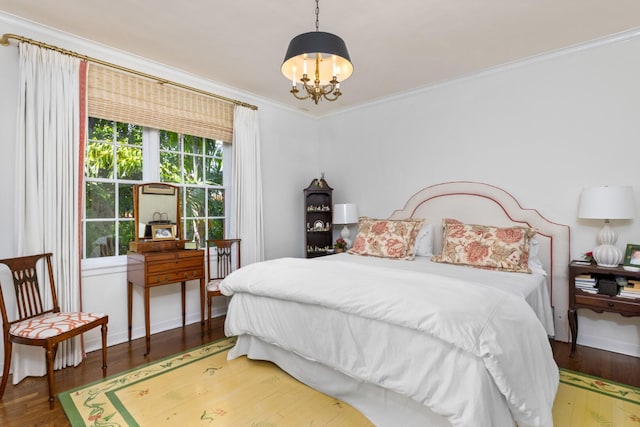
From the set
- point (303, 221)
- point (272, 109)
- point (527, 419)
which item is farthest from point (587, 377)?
point (272, 109)

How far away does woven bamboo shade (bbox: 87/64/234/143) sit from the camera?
9.49ft

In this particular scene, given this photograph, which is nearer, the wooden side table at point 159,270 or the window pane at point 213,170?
the wooden side table at point 159,270

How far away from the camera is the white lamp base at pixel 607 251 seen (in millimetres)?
2623

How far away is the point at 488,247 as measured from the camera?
9.64ft

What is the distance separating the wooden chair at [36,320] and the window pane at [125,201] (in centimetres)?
77

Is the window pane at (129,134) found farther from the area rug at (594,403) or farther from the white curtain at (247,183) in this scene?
the area rug at (594,403)

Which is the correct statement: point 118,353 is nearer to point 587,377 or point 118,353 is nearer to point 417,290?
point 417,290

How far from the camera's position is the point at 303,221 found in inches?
189

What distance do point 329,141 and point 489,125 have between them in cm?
216

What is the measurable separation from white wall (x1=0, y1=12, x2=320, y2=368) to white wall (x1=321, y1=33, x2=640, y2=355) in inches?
40.5

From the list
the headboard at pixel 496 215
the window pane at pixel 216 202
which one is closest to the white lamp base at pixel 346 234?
the headboard at pixel 496 215

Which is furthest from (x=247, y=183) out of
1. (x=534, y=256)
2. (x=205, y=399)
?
(x=534, y=256)

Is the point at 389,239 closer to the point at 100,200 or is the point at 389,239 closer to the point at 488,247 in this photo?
the point at 488,247

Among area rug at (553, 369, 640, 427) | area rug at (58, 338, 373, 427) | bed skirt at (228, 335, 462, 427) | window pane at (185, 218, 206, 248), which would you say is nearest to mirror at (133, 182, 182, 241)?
window pane at (185, 218, 206, 248)
